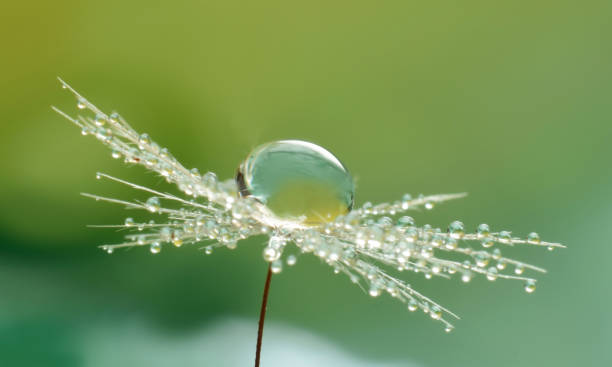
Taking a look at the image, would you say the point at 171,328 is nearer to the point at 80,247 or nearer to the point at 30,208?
the point at 80,247

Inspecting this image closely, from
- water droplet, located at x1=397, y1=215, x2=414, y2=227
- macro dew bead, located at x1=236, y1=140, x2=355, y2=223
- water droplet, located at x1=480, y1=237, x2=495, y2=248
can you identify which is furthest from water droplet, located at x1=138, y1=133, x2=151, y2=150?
water droplet, located at x1=480, y1=237, x2=495, y2=248

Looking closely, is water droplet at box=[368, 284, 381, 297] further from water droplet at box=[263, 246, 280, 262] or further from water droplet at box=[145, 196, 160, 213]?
water droplet at box=[145, 196, 160, 213]

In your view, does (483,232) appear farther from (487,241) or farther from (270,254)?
(270,254)

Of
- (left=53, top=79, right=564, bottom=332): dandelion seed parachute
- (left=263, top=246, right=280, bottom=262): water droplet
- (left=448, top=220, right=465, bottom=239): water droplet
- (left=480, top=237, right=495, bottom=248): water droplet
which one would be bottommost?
(left=263, top=246, right=280, bottom=262): water droplet

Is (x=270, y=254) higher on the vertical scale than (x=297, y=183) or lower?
lower

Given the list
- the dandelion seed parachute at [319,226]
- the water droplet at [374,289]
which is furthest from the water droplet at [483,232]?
the water droplet at [374,289]

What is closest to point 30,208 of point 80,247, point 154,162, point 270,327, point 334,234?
point 80,247

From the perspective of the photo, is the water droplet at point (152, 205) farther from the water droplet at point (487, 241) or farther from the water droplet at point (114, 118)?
the water droplet at point (487, 241)

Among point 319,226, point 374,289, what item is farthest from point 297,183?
point 374,289
